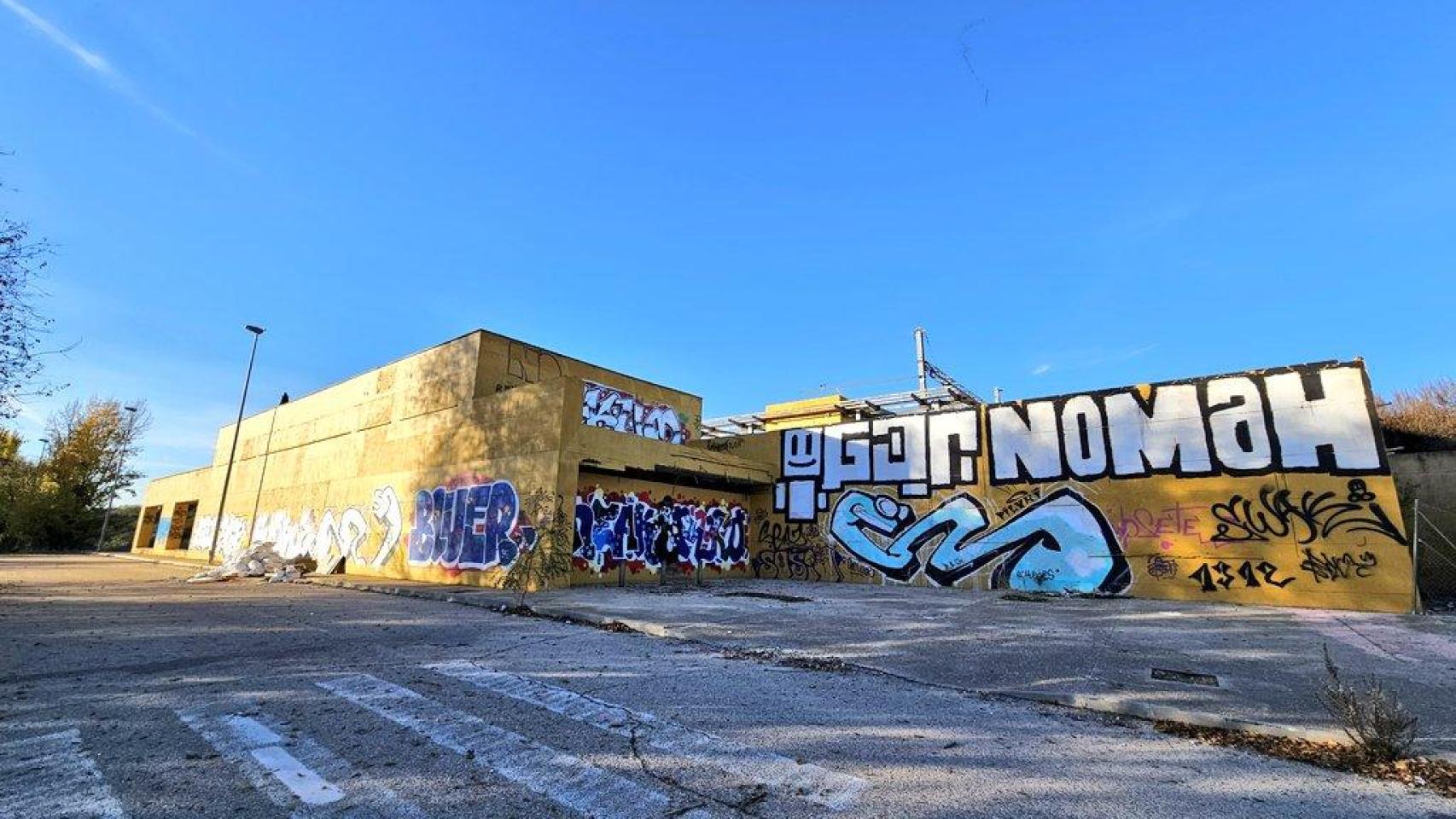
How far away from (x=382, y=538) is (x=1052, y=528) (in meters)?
19.4

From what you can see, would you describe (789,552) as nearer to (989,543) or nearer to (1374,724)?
(989,543)


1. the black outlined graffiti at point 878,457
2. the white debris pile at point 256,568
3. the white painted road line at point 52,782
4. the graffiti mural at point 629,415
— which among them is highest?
the graffiti mural at point 629,415

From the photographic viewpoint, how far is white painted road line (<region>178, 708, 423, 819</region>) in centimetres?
331

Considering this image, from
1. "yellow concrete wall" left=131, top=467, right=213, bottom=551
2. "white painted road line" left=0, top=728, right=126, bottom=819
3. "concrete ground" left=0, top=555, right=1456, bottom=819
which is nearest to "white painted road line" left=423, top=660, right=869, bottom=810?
"concrete ground" left=0, top=555, right=1456, bottom=819

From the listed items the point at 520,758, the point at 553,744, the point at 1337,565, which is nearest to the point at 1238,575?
the point at 1337,565

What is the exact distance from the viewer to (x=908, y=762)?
412cm

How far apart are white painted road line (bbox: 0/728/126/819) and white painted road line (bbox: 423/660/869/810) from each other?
2563 mm

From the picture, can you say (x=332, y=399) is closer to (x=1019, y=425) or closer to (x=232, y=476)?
(x=232, y=476)

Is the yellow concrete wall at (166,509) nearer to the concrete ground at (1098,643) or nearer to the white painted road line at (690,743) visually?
the concrete ground at (1098,643)

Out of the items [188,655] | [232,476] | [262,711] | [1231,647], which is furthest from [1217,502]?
[232,476]

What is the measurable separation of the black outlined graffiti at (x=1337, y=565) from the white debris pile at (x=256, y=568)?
2456cm

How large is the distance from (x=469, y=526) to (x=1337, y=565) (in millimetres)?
19523

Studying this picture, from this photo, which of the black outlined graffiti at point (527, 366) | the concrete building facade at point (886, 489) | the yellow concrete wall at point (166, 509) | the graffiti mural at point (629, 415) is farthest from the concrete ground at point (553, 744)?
the yellow concrete wall at point (166, 509)

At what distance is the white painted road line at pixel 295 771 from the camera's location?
130 inches
